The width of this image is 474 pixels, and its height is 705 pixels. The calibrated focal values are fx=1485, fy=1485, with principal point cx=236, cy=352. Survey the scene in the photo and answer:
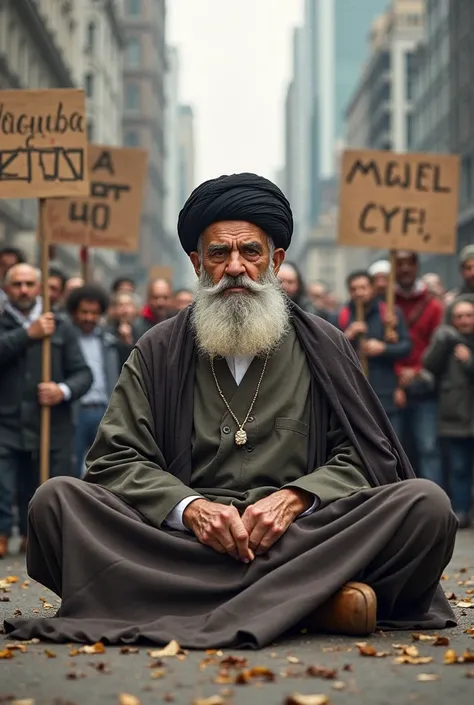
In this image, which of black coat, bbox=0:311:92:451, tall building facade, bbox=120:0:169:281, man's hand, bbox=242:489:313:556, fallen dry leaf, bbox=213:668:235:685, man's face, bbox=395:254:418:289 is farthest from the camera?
tall building facade, bbox=120:0:169:281

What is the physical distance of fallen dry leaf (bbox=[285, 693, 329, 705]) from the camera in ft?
14.4

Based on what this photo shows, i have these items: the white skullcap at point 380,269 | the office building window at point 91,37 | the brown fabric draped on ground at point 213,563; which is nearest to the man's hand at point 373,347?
the white skullcap at point 380,269

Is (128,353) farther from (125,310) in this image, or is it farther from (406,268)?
(406,268)

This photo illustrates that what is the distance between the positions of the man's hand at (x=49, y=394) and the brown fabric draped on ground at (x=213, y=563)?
4.35 m

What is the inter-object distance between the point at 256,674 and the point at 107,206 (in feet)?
30.6

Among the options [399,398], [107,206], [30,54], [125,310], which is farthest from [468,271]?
[30,54]

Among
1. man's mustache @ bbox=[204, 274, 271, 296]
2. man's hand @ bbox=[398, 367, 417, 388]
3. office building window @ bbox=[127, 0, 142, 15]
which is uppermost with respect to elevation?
office building window @ bbox=[127, 0, 142, 15]

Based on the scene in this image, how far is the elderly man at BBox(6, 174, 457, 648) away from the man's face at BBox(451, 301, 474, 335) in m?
5.76

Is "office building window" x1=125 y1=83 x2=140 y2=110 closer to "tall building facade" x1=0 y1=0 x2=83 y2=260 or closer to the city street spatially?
"tall building facade" x1=0 y1=0 x2=83 y2=260

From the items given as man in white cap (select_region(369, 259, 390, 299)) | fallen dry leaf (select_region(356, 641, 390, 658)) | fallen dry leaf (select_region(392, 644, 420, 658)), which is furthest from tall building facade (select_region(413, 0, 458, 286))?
fallen dry leaf (select_region(356, 641, 390, 658))

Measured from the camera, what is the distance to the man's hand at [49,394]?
410 inches

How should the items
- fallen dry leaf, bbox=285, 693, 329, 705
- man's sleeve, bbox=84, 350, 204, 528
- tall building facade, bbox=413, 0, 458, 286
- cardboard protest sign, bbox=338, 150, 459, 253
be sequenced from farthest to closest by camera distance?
tall building facade, bbox=413, 0, 458, 286, cardboard protest sign, bbox=338, 150, 459, 253, man's sleeve, bbox=84, 350, 204, 528, fallen dry leaf, bbox=285, 693, 329, 705

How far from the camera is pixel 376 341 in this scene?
41.2 ft

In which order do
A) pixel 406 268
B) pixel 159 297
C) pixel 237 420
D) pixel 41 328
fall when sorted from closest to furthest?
pixel 237 420, pixel 41 328, pixel 406 268, pixel 159 297
